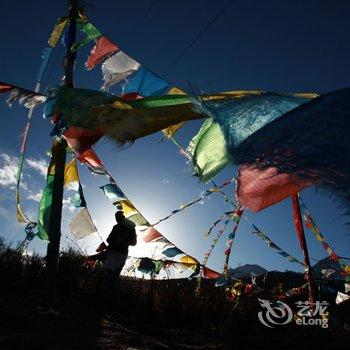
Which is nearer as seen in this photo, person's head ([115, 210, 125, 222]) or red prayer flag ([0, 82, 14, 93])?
red prayer flag ([0, 82, 14, 93])

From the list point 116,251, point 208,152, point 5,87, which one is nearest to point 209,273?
point 116,251

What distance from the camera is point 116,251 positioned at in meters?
7.05

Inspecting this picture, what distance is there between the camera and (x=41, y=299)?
7.00m

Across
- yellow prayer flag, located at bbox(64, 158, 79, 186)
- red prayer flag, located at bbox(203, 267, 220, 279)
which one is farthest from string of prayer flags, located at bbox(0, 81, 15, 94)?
red prayer flag, located at bbox(203, 267, 220, 279)

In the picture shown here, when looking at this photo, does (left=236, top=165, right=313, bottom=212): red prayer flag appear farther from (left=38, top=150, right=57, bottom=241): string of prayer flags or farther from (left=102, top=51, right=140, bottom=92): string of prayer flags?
(left=102, top=51, right=140, bottom=92): string of prayer flags

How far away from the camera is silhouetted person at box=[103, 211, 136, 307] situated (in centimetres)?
702

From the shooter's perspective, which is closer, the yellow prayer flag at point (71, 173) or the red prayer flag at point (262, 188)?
the red prayer flag at point (262, 188)

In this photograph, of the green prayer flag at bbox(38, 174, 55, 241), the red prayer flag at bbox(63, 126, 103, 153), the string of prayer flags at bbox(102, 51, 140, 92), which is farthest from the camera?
the string of prayer flags at bbox(102, 51, 140, 92)

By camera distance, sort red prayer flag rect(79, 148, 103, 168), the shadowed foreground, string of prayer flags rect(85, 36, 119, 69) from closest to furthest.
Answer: the shadowed foreground → red prayer flag rect(79, 148, 103, 168) → string of prayer flags rect(85, 36, 119, 69)

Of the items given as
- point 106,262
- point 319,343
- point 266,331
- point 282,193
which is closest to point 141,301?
point 106,262

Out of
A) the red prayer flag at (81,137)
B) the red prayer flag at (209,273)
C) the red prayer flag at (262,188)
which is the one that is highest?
the red prayer flag at (81,137)

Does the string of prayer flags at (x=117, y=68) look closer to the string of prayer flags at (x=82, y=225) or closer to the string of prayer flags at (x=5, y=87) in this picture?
the string of prayer flags at (x=5, y=87)

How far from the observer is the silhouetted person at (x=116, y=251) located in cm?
702

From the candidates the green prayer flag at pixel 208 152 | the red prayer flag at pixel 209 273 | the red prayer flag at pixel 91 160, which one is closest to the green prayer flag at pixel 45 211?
the red prayer flag at pixel 91 160
